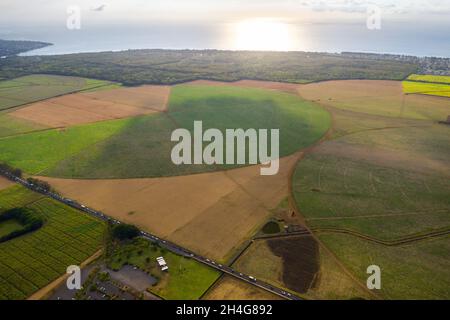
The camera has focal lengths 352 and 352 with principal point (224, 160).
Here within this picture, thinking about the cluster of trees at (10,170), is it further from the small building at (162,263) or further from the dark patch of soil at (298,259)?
the dark patch of soil at (298,259)

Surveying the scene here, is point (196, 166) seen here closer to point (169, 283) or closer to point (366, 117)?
point (169, 283)

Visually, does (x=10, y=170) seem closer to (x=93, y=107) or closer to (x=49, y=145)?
(x=49, y=145)

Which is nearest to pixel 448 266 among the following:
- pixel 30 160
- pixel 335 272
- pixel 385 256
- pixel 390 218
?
pixel 385 256

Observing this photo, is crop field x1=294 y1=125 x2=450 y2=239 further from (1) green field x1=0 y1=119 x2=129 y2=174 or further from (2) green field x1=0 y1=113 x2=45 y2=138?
(2) green field x1=0 y1=113 x2=45 y2=138

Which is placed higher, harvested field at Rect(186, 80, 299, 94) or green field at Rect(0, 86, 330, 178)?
harvested field at Rect(186, 80, 299, 94)

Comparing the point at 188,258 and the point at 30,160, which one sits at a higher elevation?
the point at 30,160

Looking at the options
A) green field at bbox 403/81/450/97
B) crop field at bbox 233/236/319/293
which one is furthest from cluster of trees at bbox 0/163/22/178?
green field at bbox 403/81/450/97
